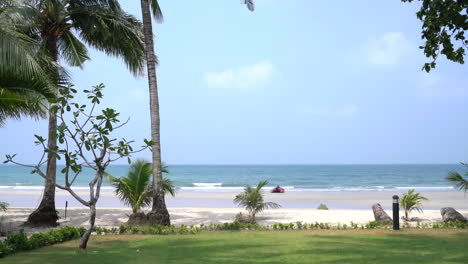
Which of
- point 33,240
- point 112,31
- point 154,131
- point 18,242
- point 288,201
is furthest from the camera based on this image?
point 288,201

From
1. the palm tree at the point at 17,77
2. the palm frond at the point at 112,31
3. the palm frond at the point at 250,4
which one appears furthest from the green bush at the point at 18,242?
the palm frond at the point at 250,4

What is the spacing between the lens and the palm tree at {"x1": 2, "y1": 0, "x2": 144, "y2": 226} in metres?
13.4

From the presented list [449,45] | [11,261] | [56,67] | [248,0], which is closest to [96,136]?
[11,261]

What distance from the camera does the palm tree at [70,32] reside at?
13.4 meters

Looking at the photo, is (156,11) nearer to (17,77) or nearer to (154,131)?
(154,131)

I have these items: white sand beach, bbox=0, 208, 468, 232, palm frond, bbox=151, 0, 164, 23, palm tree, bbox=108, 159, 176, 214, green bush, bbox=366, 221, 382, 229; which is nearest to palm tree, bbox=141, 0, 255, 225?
palm frond, bbox=151, 0, 164, 23

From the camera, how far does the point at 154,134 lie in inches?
492

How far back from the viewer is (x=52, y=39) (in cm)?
1416

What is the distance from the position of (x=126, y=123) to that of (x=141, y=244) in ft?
8.20

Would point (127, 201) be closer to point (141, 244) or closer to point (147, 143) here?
point (141, 244)

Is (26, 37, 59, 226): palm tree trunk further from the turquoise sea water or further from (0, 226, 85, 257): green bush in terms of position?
the turquoise sea water

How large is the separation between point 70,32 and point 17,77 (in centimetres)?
501

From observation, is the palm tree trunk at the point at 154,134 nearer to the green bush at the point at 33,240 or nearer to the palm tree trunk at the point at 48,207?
the green bush at the point at 33,240

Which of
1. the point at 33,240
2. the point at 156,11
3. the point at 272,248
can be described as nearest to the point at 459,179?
the point at 272,248
